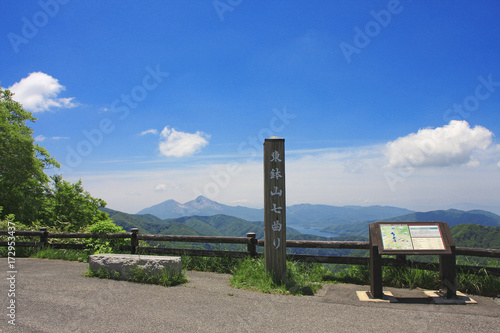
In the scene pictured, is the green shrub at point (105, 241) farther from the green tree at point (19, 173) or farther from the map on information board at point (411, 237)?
the green tree at point (19, 173)

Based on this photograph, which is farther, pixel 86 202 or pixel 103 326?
pixel 86 202

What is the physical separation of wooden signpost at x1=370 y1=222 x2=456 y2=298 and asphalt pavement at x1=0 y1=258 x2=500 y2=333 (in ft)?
1.48

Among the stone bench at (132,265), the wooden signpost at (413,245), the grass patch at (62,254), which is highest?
the wooden signpost at (413,245)

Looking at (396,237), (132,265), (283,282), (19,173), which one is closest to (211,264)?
(132,265)

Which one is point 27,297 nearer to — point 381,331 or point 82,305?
point 82,305

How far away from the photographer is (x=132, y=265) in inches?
263

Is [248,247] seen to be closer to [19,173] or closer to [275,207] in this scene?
[275,207]

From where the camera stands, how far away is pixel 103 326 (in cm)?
418

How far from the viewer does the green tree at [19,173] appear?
22.4m

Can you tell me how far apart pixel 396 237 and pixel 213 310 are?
140 inches

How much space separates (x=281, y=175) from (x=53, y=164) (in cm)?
2680

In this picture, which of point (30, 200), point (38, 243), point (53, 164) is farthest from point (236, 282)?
point (53, 164)

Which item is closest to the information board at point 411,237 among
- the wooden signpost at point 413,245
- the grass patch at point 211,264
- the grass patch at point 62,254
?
the wooden signpost at point 413,245

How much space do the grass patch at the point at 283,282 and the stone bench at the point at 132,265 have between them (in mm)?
1302
